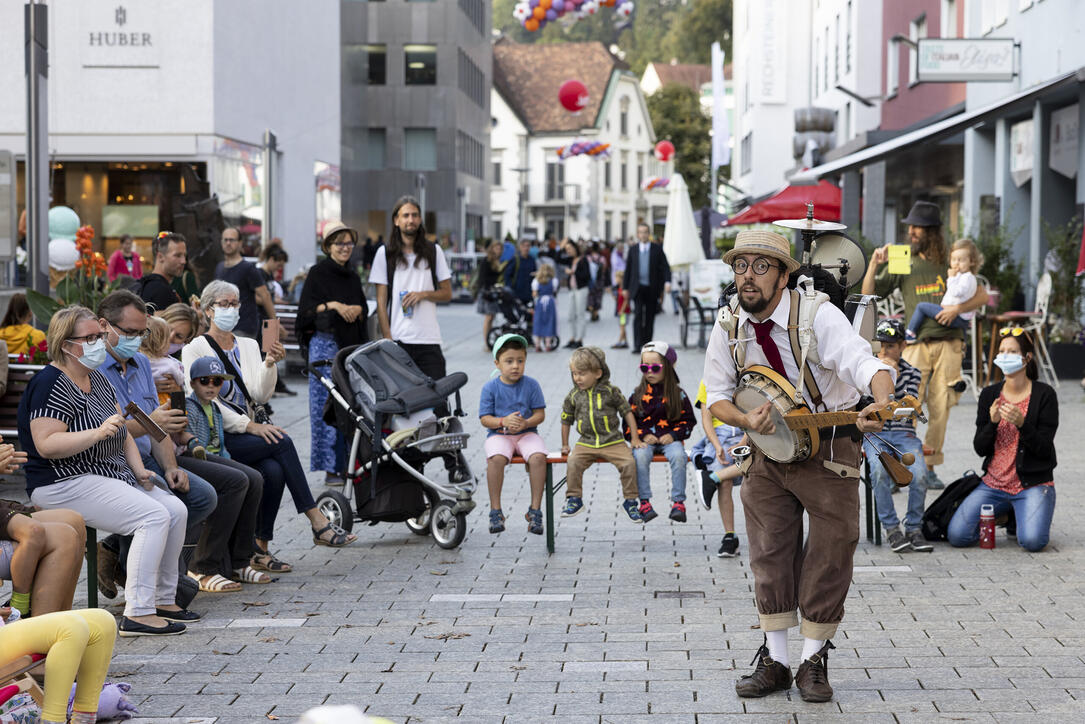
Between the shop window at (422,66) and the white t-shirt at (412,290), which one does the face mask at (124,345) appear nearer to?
the white t-shirt at (412,290)

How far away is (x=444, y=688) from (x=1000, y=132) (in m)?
18.6

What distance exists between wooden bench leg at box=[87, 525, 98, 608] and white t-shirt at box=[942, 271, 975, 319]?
660cm

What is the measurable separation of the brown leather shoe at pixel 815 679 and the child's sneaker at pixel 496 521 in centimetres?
361

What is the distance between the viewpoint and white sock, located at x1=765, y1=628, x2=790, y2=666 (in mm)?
5863

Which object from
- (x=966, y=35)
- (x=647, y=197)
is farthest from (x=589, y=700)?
(x=647, y=197)

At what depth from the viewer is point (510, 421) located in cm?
909

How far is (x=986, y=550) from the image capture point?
8828mm

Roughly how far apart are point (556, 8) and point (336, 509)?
18.9m

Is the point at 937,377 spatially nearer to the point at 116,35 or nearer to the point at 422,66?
the point at 116,35

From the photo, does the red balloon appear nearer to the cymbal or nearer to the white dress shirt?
the cymbal

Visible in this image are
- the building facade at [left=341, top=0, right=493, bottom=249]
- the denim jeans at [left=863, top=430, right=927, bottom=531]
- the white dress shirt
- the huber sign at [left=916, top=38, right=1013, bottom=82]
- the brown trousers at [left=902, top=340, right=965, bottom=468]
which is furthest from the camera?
the building facade at [left=341, top=0, right=493, bottom=249]

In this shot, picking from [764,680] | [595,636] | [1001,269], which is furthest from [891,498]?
[1001,269]

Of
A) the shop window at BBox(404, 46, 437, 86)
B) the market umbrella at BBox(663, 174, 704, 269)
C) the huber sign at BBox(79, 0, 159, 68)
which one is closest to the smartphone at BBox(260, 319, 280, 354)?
the market umbrella at BBox(663, 174, 704, 269)

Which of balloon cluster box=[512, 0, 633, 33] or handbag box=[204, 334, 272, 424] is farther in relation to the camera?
balloon cluster box=[512, 0, 633, 33]
